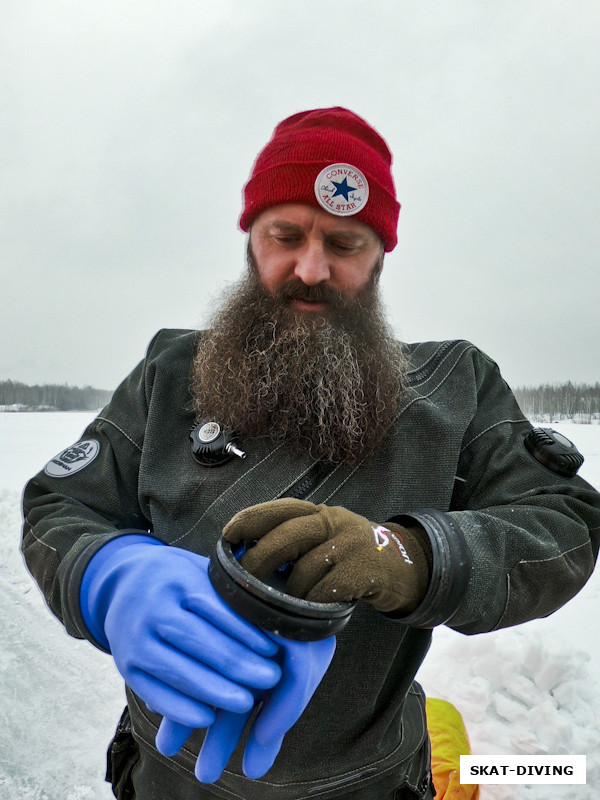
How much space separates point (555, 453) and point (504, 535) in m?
0.32

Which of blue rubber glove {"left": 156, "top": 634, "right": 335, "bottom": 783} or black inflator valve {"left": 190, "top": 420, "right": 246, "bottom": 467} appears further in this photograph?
black inflator valve {"left": 190, "top": 420, "right": 246, "bottom": 467}

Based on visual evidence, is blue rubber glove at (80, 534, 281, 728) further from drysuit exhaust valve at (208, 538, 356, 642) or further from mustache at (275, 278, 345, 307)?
mustache at (275, 278, 345, 307)

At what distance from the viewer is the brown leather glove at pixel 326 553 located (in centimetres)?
90

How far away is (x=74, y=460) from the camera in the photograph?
1471 mm

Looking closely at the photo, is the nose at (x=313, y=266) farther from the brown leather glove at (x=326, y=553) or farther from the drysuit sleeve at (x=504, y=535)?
the brown leather glove at (x=326, y=553)

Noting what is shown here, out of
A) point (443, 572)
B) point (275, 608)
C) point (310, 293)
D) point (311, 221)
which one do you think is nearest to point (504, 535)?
point (443, 572)

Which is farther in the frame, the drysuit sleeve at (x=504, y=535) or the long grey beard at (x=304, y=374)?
the long grey beard at (x=304, y=374)

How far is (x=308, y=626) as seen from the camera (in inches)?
33.5

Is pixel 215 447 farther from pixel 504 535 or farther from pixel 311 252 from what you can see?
pixel 504 535

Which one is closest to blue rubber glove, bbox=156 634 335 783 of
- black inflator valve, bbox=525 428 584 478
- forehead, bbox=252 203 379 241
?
black inflator valve, bbox=525 428 584 478

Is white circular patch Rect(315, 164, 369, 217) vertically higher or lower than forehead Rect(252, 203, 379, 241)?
higher

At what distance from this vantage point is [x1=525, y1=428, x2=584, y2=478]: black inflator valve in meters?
1.30

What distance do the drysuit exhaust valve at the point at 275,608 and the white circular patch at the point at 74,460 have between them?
738 millimetres

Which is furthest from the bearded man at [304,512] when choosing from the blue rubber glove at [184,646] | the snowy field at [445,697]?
the snowy field at [445,697]
